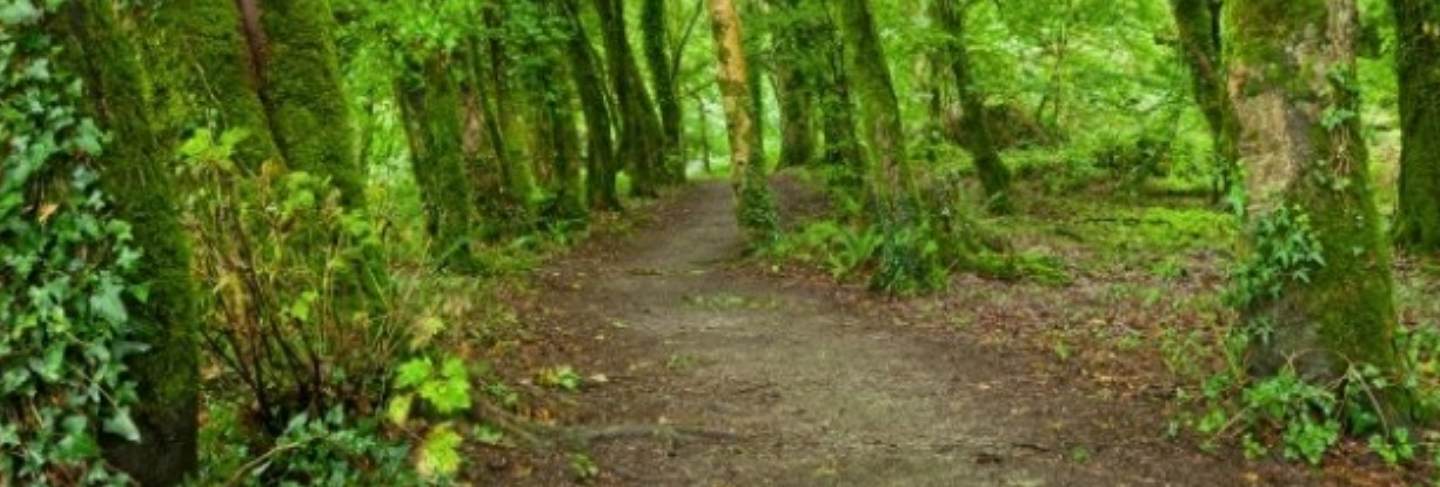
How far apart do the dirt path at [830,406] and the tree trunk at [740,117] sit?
136 inches

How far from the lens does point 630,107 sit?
2423cm

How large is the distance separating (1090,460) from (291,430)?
14.0 ft

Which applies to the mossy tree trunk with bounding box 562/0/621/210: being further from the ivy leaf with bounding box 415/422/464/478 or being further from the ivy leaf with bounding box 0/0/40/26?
the ivy leaf with bounding box 0/0/40/26

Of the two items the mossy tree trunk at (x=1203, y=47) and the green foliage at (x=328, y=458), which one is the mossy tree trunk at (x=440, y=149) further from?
the mossy tree trunk at (x=1203, y=47)

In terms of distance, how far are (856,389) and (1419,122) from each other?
7.89 metres

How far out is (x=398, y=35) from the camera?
1165cm

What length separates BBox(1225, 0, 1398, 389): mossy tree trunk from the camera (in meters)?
6.31

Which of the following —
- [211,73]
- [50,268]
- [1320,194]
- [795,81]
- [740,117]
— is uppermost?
[795,81]

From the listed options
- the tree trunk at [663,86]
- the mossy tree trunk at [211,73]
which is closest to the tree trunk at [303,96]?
the mossy tree trunk at [211,73]

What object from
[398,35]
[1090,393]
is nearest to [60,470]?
[1090,393]

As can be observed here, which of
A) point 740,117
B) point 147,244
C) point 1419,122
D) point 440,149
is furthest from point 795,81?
point 147,244

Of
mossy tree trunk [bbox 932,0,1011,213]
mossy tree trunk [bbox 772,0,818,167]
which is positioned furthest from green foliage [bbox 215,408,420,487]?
mossy tree trunk [bbox 772,0,818,167]

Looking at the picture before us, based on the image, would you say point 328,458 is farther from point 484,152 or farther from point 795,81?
point 795,81

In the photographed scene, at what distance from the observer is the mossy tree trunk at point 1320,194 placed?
6.31m
